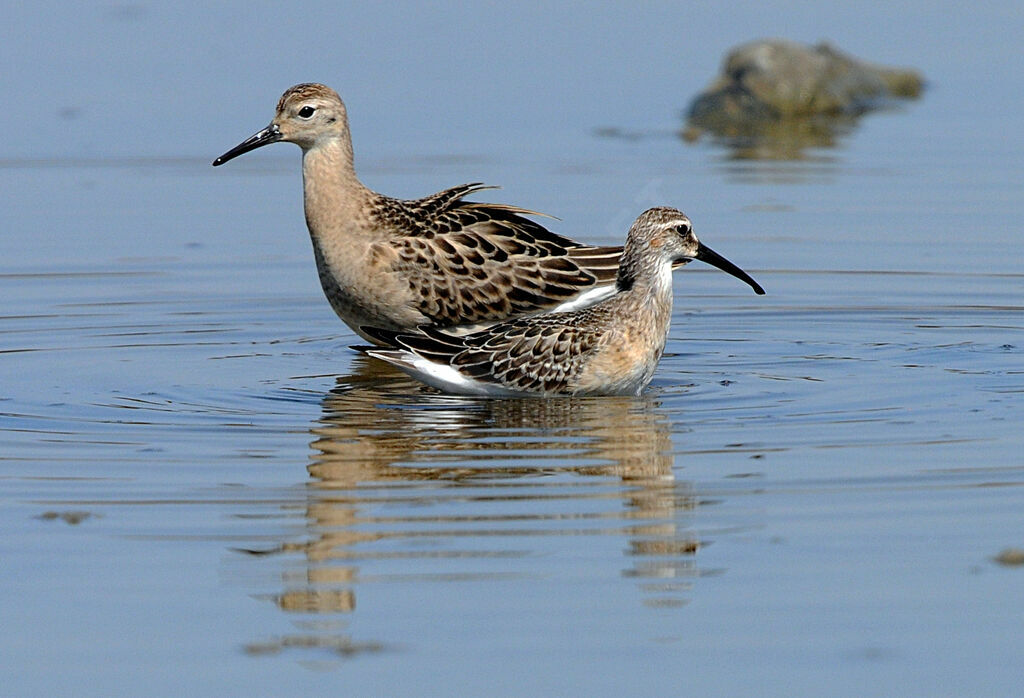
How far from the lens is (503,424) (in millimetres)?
10703

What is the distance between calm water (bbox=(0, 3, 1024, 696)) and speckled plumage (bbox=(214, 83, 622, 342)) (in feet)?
1.86

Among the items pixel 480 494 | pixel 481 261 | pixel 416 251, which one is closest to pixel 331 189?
Answer: pixel 416 251

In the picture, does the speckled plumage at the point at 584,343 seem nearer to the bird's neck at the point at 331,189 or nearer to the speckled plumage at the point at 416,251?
the speckled plumage at the point at 416,251

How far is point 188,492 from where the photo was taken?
8891 millimetres

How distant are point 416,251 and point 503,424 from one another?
2203 millimetres

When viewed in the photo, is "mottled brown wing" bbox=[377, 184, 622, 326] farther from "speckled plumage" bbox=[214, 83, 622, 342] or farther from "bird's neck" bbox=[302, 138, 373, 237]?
"bird's neck" bbox=[302, 138, 373, 237]

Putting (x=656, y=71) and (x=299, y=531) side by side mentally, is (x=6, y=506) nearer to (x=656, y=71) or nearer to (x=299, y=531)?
(x=299, y=531)

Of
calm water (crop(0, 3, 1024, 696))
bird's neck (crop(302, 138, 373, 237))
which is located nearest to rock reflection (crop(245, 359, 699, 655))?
calm water (crop(0, 3, 1024, 696))

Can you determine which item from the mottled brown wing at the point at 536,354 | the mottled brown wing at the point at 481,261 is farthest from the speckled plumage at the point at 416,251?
the mottled brown wing at the point at 536,354

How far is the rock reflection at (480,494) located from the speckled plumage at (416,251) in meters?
0.98

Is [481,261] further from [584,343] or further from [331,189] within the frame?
[584,343]

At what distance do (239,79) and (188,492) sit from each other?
41.9 ft

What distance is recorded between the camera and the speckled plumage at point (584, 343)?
11.3 meters

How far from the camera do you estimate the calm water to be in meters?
6.82
